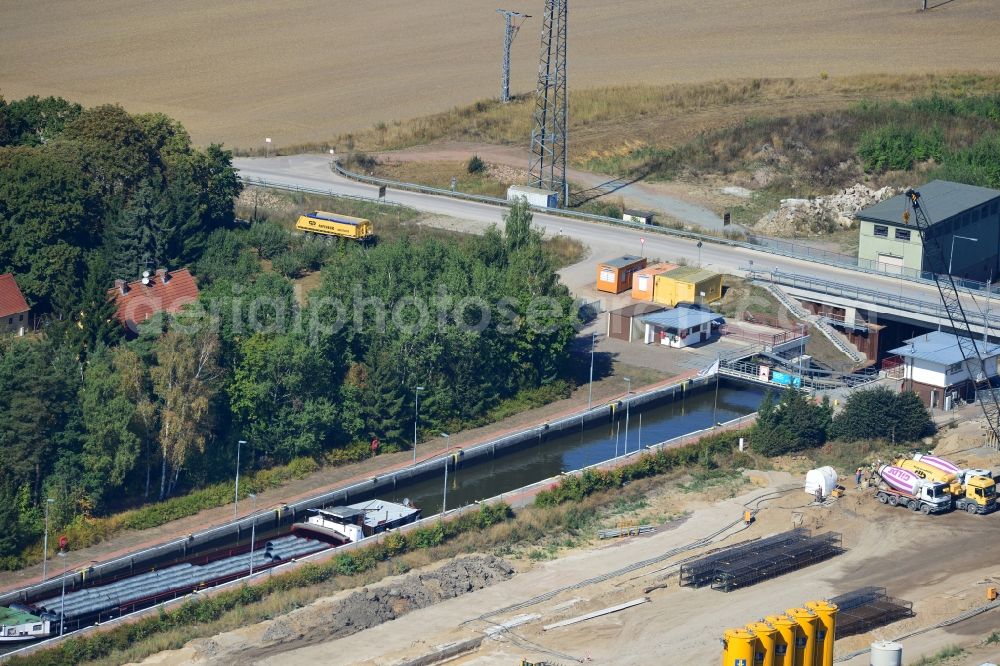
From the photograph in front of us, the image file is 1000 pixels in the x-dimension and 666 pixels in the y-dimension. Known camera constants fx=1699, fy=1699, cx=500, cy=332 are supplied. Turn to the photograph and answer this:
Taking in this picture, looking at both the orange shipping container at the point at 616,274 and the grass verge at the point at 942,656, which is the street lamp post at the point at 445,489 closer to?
the grass verge at the point at 942,656

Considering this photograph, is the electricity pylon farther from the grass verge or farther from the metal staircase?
the grass verge

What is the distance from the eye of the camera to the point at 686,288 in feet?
283

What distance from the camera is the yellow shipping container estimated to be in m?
86.5

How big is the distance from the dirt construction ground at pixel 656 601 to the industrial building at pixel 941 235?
2430cm

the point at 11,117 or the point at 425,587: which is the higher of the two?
the point at 11,117

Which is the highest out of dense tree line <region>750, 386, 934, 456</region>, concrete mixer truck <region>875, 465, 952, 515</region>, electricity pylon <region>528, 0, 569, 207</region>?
electricity pylon <region>528, 0, 569, 207</region>

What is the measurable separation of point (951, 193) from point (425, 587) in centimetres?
4522

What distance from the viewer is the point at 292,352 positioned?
6844cm

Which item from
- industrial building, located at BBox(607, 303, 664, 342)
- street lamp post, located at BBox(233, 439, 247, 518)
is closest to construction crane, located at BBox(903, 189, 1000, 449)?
industrial building, located at BBox(607, 303, 664, 342)

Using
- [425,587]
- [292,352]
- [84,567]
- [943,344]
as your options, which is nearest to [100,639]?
[84,567]

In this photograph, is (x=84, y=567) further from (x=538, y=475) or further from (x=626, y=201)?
(x=626, y=201)

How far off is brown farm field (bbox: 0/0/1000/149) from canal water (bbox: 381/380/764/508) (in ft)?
163

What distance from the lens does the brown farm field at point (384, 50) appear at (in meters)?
128

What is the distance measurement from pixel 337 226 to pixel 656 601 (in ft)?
141
